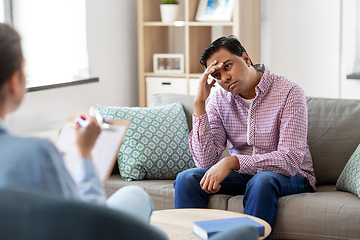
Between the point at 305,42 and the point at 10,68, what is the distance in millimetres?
3254

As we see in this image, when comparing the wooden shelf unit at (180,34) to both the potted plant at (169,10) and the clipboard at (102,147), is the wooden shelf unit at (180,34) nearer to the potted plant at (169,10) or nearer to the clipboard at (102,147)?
the potted plant at (169,10)

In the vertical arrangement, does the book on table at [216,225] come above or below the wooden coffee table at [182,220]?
above

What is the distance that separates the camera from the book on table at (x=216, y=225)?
4.13 ft

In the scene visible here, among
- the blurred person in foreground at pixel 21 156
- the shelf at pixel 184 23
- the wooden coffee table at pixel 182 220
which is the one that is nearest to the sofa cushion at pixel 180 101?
the wooden coffee table at pixel 182 220

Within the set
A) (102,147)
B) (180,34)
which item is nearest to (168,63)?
(180,34)

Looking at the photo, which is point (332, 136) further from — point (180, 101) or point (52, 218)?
point (52, 218)

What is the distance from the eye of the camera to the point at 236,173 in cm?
190

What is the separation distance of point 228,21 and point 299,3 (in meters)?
0.62

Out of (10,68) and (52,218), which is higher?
(10,68)

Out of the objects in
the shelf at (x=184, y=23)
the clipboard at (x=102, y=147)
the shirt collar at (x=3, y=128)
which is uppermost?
the shelf at (x=184, y=23)

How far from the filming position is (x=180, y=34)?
13.2 ft

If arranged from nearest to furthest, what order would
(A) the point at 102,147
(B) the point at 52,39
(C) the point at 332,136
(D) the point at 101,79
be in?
1. (A) the point at 102,147
2. (C) the point at 332,136
3. (B) the point at 52,39
4. (D) the point at 101,79

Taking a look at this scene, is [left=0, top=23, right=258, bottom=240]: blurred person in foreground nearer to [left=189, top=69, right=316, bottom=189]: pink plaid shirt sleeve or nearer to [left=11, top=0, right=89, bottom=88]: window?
[left=189, top=69, right=316, bottom=189]: pink plaid shirt sleeve

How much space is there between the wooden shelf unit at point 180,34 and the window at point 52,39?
626 millimetres
